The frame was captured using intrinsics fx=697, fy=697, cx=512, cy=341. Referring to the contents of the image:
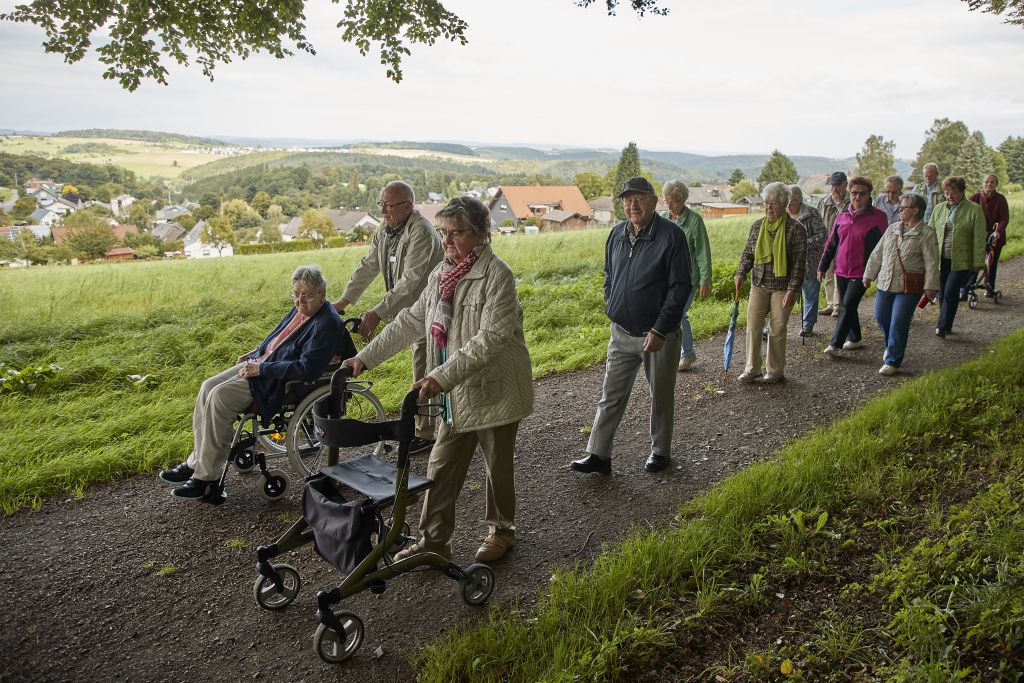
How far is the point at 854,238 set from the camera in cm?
796

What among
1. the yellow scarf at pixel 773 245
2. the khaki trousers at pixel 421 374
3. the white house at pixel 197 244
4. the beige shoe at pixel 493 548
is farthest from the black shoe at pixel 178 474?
the white house at pixel 197 244

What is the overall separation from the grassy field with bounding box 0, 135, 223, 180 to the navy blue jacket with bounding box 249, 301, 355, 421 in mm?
11133

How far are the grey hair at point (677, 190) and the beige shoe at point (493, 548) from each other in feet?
13.7

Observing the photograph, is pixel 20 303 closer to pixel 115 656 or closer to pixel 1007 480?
pixel 115 656

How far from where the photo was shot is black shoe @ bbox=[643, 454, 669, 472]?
5.22 meters

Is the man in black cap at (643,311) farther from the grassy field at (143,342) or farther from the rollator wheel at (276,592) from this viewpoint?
the grassy field at (143,342)

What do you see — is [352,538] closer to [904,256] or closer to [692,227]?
[692,227]

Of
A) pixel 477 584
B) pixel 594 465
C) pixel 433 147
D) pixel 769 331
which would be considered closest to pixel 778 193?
pixel 769 331

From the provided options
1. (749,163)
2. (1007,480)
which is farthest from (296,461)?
(749,163)

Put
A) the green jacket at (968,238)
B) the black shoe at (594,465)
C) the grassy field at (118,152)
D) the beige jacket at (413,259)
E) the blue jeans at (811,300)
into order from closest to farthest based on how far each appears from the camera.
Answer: the black shoe at (594,465) → the beige jacket at (413,259) → the green jacket at (968,238) → the blue jeans at (811,300) → the grassy field at (118,152)

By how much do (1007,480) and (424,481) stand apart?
3.52 m

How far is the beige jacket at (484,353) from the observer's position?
3.50 meters

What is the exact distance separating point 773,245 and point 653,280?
8.60 feet

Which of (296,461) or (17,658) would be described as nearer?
(17,658)
